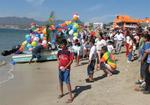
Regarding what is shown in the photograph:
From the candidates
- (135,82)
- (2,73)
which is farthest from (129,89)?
(2,73)

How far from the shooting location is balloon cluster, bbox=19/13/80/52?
2271 centimetres

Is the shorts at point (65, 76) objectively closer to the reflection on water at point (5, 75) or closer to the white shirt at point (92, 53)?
the white shirt at point (92, 53)

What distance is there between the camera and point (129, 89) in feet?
36.9

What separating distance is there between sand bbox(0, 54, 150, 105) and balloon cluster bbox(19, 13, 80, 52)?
5.55m

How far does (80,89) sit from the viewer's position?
12.2 meters

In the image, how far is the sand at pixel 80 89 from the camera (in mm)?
10398

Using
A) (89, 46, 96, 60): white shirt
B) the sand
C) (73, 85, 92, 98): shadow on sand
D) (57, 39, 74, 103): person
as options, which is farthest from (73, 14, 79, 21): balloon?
(57, 39, 74, 103): person

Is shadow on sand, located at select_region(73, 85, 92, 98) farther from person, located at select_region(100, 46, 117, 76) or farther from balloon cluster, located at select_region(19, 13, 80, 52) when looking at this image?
balloon cluster, located at select_region(19, 13, 80, 52)

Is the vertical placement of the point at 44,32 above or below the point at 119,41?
above

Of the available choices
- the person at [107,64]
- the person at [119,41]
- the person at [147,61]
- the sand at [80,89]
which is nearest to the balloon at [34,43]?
the person at [119,41]

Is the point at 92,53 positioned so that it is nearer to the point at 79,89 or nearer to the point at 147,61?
the point at 79,89

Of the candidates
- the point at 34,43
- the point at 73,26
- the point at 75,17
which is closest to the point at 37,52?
the point at 34,43

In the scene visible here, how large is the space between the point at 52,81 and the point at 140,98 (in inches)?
221

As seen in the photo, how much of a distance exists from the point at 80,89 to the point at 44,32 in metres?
11.7
